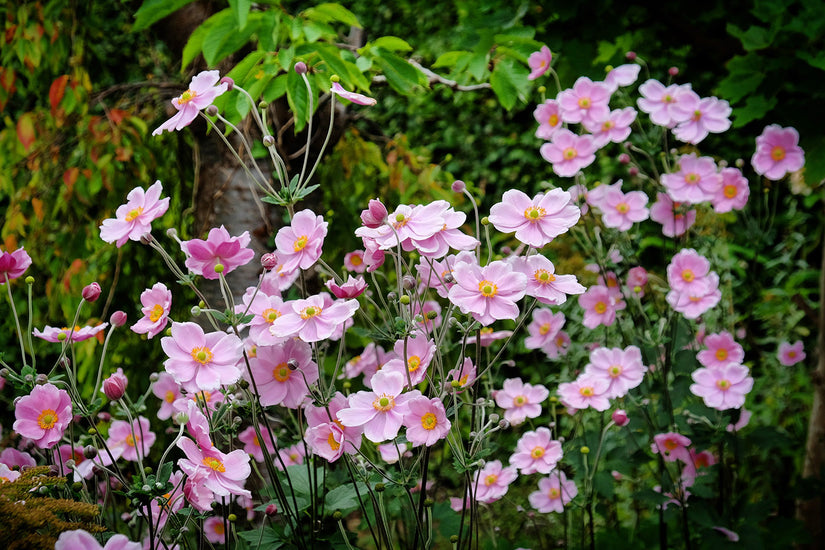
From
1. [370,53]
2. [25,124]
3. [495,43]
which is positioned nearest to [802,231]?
[495,43]

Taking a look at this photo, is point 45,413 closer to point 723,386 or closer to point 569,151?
point 569,151

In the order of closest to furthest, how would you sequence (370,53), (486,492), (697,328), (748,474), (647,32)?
(486,492) → (370,53) → (697,328) → (647,32) → (748,474)

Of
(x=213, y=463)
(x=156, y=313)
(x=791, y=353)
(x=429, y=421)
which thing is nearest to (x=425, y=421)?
(x=429, y=421)

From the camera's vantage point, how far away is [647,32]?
214 cm

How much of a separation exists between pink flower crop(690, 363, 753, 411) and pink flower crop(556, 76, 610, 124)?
2.19ft

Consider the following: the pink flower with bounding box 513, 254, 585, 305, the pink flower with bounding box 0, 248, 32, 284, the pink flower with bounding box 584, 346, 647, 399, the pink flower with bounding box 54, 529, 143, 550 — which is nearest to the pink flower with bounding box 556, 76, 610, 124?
the pink flower with bounding box 584, 346, 647, 399

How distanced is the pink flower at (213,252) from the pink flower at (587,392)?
0.82 metres

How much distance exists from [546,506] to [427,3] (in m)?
3.15

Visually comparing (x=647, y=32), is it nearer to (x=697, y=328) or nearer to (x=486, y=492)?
(x=697, y=328)

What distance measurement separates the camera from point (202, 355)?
98 centimetres

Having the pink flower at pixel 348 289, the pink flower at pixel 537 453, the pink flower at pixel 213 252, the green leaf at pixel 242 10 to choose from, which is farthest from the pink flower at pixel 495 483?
the green leaf at pixel 242 10

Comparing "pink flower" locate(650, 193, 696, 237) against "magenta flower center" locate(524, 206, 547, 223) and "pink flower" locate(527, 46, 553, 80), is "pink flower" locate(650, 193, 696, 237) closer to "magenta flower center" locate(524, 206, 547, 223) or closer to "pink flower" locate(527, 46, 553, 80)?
"pink flower" locate(527, 46, 553, 80)

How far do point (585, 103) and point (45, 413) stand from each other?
1283mm

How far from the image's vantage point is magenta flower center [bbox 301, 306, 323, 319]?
972 millimetres
